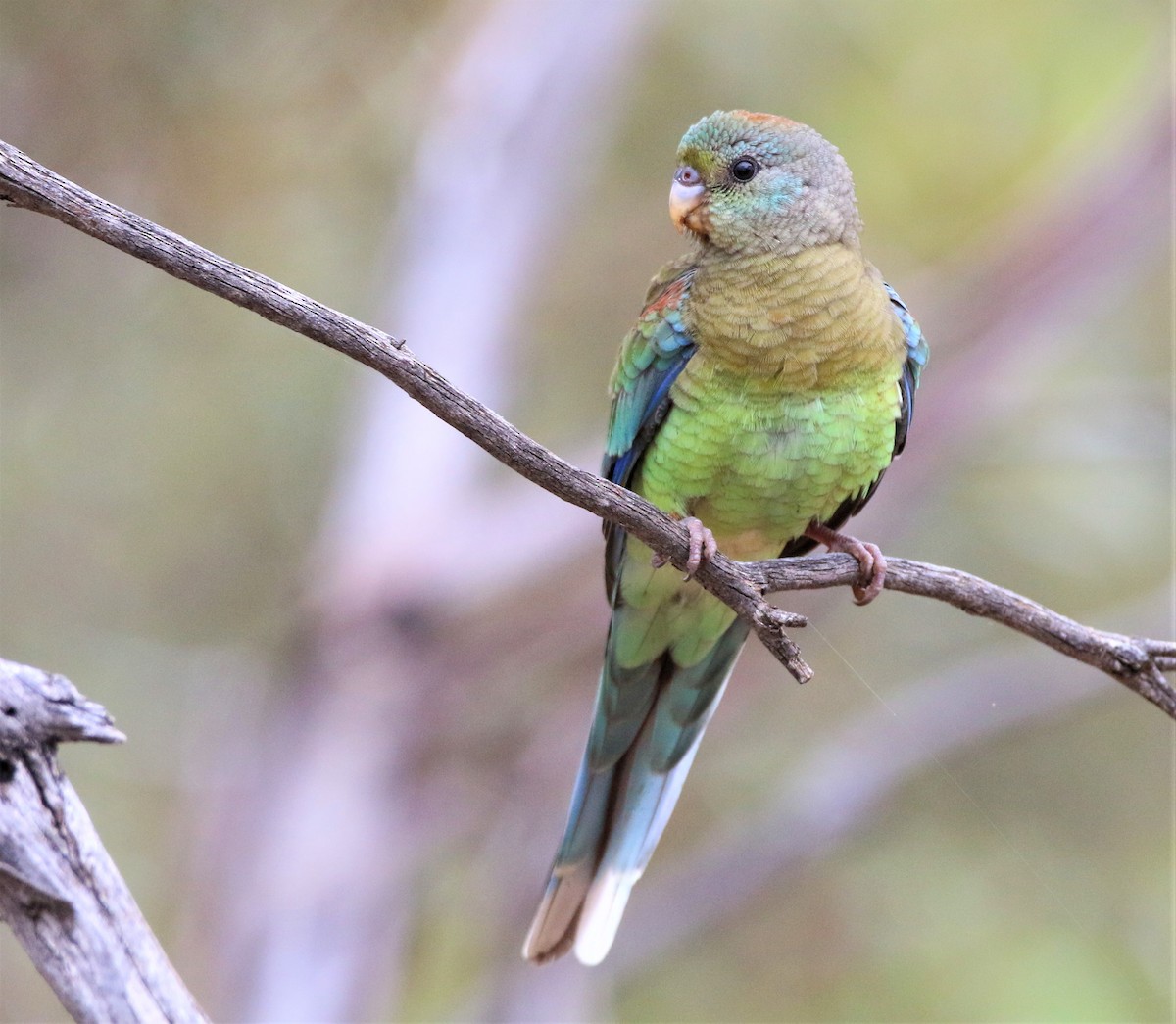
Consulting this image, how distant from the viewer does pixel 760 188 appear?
10.6ft

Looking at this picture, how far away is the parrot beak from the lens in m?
3.28

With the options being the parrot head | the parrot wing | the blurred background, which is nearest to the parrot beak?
the parrot head

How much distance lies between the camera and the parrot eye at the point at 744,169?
10.7ft

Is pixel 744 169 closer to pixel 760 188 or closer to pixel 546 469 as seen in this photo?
pixel 760 188

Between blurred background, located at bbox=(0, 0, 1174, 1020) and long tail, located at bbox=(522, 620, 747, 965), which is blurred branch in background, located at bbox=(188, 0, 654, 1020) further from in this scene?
long tail, located at bbox=(522, 620, 747, 965)

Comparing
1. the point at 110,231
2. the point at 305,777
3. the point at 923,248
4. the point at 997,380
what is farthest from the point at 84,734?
the point at 923,248

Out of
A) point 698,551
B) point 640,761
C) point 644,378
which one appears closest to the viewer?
point 698,551

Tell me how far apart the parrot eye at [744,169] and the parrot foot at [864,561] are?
0.95 m

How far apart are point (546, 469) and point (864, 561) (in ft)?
3.41

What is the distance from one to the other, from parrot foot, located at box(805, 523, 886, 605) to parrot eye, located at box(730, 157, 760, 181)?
0.95 meters

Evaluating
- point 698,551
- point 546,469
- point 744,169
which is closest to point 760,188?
point 744,169

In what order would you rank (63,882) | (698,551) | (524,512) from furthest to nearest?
(524,512), (698,551), (63,882)

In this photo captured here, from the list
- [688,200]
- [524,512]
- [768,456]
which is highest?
[524,512]

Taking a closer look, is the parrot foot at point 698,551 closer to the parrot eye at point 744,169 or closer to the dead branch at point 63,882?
the parrot eye at point 744,169
